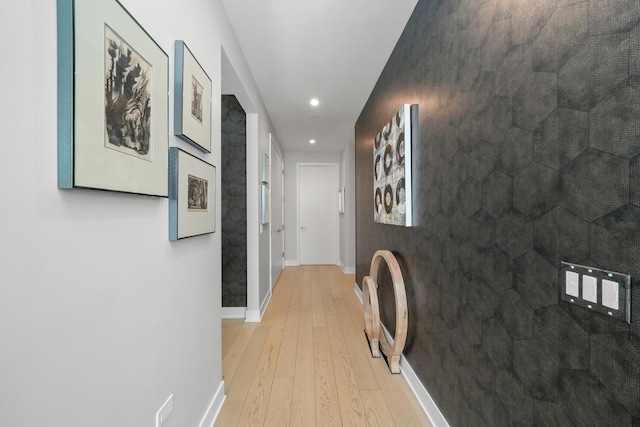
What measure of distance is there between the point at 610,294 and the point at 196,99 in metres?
1.62

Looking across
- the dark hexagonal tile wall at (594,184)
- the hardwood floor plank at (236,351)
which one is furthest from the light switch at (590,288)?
the hardwood floor plank at (236,351)

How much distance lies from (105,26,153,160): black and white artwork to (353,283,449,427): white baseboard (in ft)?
6.07

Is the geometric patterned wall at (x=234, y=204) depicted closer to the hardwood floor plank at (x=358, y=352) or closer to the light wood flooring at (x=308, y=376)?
the light wood flooring at (x=308, y=376)

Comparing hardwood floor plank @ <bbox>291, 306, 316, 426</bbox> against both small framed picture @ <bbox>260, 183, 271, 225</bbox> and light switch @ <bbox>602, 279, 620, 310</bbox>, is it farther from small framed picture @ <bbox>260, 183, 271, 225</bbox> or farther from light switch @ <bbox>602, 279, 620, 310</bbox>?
light switch @ <bbox>602, 279, 620, 310</bbox>

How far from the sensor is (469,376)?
1.38 m

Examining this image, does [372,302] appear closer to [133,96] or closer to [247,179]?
[247,179]

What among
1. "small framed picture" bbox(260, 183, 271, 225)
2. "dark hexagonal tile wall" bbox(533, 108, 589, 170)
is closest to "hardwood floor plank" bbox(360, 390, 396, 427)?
"dark hexagonal tile wall" bbox(533, 108, 589, 170)

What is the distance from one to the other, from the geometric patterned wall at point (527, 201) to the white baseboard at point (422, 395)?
0.07 metres

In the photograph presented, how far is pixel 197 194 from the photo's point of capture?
1.48 meters

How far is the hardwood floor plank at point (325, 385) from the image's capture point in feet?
5.90

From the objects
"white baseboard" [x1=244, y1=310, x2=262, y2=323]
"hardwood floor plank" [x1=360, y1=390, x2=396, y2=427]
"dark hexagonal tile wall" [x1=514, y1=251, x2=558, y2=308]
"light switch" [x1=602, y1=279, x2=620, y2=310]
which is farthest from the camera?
"white baseboard" [x1=244, y1=310, x2=262, y2=323]

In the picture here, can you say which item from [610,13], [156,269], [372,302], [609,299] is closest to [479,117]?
[610,13]

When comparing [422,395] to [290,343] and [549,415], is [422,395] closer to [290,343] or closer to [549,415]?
[549,415]

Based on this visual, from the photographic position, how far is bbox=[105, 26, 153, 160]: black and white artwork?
2.79 ft
